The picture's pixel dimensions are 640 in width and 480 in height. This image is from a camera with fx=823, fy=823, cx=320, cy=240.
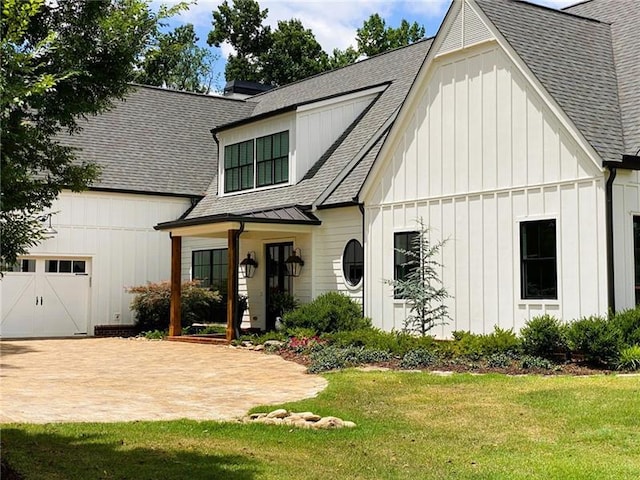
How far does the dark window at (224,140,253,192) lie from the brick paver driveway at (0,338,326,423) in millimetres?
6486

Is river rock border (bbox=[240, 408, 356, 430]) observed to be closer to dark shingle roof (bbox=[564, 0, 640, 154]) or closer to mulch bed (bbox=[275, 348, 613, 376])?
mulch bed (bbox=[275, 348, 613, 376])

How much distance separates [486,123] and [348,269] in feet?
17.8

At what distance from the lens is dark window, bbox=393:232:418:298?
18.3 metres

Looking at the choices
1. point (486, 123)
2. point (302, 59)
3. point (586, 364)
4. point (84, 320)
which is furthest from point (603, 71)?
point (302, 59)

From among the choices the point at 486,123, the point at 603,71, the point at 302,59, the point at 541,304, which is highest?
the point at 302,59

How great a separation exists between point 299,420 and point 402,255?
9.39 meters

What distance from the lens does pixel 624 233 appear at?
14508 millimetres

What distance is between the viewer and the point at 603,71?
16781 mm

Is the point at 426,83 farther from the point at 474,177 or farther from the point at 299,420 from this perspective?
the point at 299,420

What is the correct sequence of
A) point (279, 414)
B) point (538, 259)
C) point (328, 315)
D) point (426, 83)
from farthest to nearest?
point (328, 315) → point (426, 83) → point (538, 259) → point (279, 414)

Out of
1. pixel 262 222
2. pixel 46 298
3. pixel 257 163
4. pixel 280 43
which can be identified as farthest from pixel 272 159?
pixel 280 43

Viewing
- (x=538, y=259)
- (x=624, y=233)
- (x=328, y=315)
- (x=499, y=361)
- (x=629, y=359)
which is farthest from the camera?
(x=328, y=315)

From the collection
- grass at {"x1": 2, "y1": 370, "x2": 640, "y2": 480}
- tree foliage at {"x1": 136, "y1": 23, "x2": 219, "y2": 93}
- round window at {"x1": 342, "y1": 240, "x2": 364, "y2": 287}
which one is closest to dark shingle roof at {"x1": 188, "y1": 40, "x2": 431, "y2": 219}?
round window at {"x1": 342, "y1": 240, "x2": 364, "y2": 287}

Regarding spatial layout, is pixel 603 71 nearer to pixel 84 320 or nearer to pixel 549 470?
pixel 549 470
